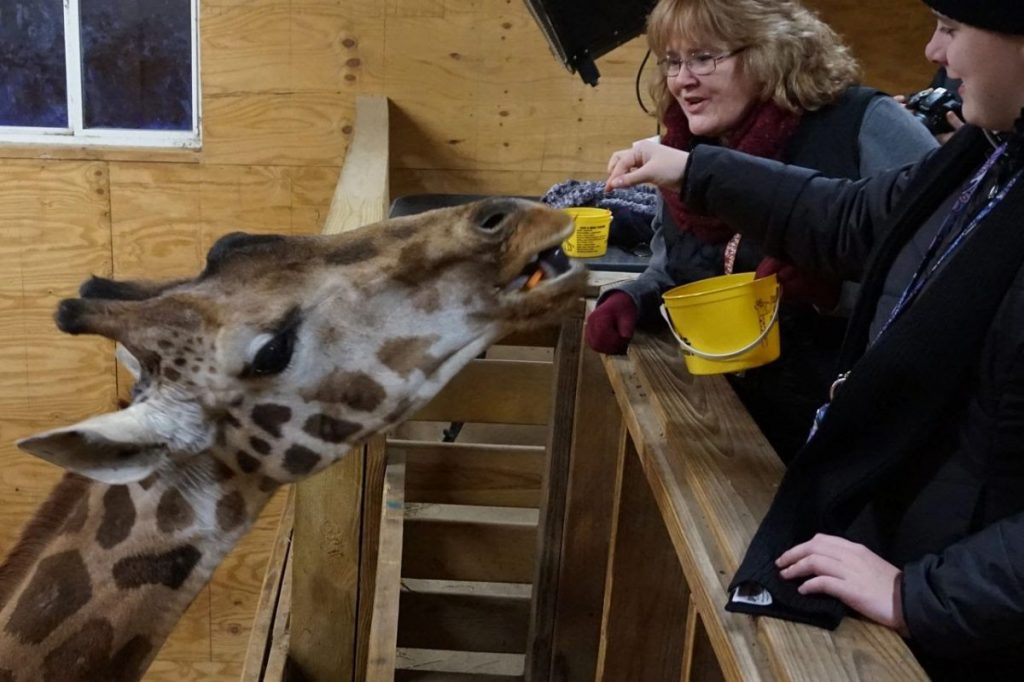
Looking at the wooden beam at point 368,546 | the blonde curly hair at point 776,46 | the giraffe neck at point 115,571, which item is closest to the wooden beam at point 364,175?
the wooden beam at point 368,546

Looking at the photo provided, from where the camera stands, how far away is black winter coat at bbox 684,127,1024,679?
1036mm

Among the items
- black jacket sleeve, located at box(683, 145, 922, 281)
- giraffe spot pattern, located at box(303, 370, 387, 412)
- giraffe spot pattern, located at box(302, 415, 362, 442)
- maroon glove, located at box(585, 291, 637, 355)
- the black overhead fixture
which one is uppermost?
the black overhead fixture

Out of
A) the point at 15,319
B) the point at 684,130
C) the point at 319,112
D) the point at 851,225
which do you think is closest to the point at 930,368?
the point at 851,225

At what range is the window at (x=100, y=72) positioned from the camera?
3918 mm

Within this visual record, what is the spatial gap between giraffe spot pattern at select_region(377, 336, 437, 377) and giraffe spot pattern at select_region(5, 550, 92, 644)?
1.89ft

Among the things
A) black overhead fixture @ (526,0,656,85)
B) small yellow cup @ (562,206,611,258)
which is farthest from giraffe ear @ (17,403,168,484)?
black overhead fixture @ (526,0,656,85)

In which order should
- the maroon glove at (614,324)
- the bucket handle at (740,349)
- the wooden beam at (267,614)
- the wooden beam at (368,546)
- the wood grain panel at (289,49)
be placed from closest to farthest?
the bucket handle at (740,349), the maroon glove at (614,324), the wooden beam at (368,546), the wooden beam at (267,614), the wood grain panel at (289,49)

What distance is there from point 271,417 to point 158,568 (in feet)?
0.98

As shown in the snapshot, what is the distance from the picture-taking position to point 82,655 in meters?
1.60

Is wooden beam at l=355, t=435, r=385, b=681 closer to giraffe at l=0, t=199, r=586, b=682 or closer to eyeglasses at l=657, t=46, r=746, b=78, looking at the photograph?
giraffe at l=0, t=199, r=586, b=682

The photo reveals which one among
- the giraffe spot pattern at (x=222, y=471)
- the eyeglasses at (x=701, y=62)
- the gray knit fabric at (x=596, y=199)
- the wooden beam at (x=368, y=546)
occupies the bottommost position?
the wooden beam at (x=368, y=546)

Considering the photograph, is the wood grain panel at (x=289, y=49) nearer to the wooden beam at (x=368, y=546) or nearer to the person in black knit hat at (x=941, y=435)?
the wooden beam at (x=368, y=546)

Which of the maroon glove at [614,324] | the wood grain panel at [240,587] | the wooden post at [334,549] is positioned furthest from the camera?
the wood grain panel at [240,587]

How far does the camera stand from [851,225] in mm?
1510
